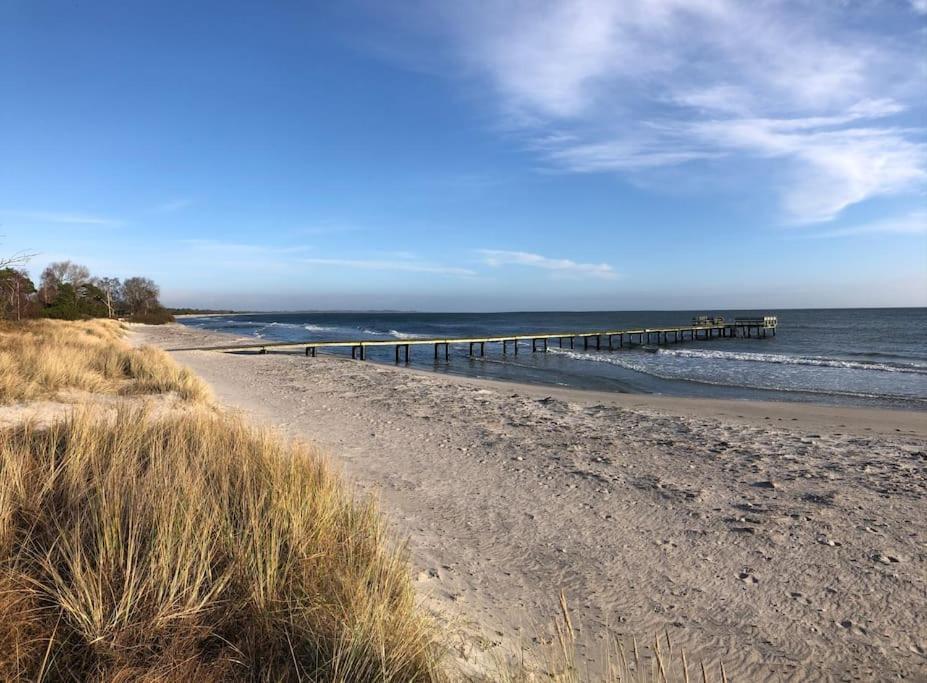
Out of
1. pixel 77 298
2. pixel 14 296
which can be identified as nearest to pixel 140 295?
pixel 77 298

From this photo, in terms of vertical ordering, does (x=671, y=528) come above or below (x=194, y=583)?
Answer: below

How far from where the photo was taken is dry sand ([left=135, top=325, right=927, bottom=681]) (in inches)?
149

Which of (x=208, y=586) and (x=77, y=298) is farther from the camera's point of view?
(x=77, y=298)

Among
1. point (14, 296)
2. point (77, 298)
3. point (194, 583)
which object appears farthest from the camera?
point (77, 298)

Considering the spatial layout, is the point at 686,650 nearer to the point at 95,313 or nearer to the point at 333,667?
the point at 333,667

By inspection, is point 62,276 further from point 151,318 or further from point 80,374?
point 80,374

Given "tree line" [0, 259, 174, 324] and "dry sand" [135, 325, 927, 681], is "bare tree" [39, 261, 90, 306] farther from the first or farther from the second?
"dry sand" [135, 325, 927, 681]

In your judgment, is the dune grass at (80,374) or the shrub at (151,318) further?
the shrub at (151,318)

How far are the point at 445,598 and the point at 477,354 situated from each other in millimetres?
35599

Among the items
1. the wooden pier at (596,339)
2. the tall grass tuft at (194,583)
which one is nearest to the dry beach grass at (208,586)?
the tall grass tuft at (194,583)

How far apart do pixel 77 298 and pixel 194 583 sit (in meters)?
63.3

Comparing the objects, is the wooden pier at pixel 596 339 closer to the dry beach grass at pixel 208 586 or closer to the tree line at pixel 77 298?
the tree line at pixel 77 298

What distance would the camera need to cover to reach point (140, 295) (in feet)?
322

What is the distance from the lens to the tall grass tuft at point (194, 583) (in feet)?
8.03
